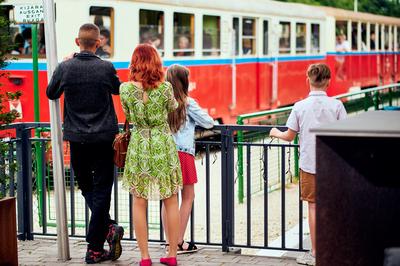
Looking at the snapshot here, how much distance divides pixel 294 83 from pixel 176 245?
60.2 ft

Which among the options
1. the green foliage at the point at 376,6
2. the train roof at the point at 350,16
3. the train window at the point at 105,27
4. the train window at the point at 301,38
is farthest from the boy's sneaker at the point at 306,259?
the green foliage at the point at 376,6

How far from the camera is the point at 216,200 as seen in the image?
44.1 feet

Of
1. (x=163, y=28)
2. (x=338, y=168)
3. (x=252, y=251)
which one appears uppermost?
(x=163, y=28)

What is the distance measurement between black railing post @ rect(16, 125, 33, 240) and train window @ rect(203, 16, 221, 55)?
10417 millimetres

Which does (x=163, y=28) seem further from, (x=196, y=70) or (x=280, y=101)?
(x=280, y=101)

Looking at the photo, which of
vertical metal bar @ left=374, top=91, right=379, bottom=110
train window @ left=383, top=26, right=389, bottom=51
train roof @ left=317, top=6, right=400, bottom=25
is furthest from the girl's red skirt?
train window @ left=383, top=26, right=389, bottom=51

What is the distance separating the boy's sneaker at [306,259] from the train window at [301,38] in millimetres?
18177

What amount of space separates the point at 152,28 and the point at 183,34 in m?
1.25

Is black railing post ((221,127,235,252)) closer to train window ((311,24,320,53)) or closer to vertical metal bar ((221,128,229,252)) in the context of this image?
vertical metal bar ((221,128,229,252))

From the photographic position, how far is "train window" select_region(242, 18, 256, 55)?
845 inches

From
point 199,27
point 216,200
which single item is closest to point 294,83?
point 199,27

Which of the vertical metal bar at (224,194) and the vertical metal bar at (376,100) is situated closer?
the vertical metal bar at (224,194)

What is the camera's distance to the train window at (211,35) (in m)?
19.2

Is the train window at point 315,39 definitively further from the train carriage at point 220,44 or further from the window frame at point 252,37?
the window frame at point 252,37
